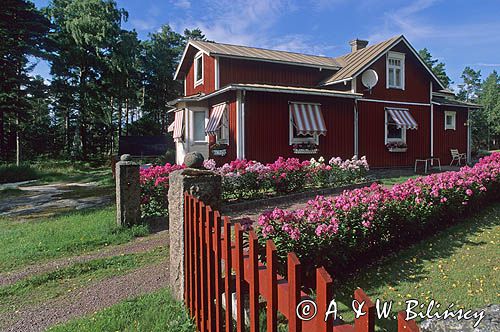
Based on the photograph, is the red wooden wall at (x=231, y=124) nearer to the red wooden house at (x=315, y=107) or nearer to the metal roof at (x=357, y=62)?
the red wooden house at (x=315, y=107)

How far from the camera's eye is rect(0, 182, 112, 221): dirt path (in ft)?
29.4

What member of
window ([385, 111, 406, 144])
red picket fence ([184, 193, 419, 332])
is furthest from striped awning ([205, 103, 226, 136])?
red picket fence ([184, 193, 419, 332])

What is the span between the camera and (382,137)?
1553cm

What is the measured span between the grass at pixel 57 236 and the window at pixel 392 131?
12742 mm

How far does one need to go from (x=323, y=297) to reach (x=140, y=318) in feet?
8.36

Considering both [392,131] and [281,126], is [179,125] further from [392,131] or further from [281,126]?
[392,131]

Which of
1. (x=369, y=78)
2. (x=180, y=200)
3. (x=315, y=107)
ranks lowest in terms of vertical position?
(x=180, y=200)

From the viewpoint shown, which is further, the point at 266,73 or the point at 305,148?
the point at 266,73

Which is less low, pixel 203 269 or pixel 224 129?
pixel 224 129

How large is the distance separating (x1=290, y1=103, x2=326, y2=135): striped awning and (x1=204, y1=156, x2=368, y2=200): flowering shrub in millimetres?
2797

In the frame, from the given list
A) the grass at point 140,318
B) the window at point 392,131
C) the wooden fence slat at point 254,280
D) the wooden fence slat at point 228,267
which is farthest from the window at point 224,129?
the wooden fence slat at point 254,280

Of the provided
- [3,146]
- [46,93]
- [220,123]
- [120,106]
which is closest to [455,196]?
[220,123]

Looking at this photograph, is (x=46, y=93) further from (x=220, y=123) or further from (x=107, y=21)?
(x=220, y=123)

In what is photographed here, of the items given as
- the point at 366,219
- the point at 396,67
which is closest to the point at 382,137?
the point at 396,67
